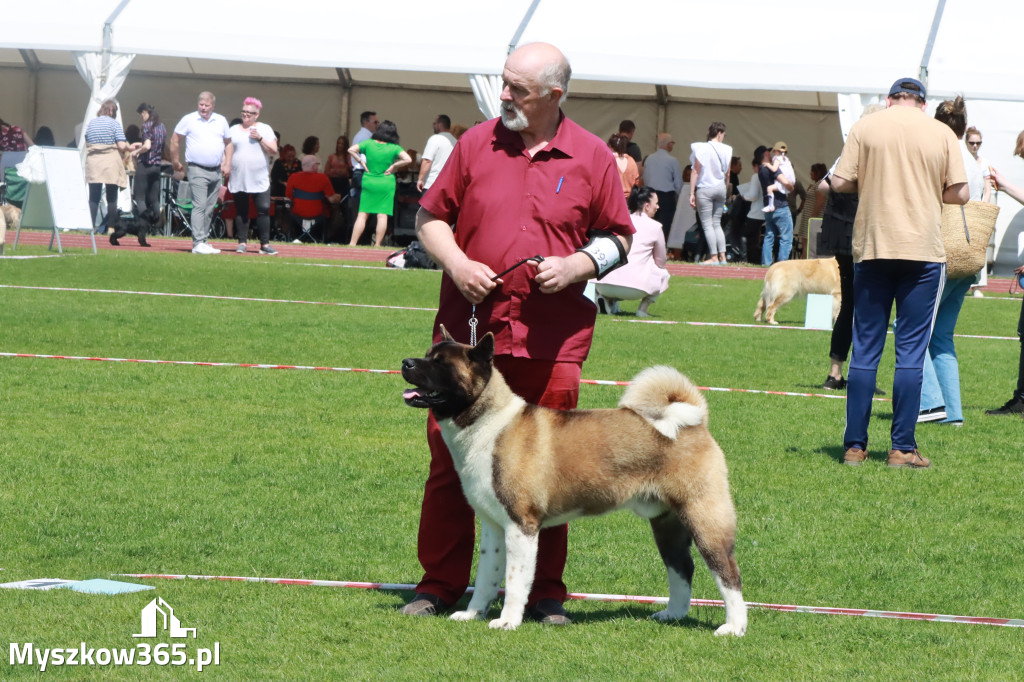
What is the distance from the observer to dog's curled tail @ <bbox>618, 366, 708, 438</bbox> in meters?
4.68

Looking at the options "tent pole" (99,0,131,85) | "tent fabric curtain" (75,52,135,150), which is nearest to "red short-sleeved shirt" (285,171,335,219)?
"tent fabric curtain" (75,52,135,150)

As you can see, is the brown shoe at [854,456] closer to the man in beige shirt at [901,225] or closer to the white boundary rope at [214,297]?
the man in beige shirt at [901,225]

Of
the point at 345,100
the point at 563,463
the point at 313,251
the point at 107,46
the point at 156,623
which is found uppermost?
the point at 107,46

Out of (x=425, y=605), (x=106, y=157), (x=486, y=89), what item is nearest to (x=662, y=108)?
(x=486, y=89)

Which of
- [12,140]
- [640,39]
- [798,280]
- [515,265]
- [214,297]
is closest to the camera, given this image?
[515,265]

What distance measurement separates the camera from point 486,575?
16.1 ft

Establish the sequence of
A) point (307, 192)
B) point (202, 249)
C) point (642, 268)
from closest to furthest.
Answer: point (642, 268), point (202, 249), point (307, 192)

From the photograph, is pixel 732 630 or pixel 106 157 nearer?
pixel 732 630

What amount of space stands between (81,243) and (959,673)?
20.7m

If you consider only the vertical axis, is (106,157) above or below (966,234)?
below

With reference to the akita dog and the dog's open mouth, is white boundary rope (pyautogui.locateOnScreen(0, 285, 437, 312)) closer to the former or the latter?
the akita dog

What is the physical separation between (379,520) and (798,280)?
34.2 feet

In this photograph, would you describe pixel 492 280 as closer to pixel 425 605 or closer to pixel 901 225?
pixel 425 605

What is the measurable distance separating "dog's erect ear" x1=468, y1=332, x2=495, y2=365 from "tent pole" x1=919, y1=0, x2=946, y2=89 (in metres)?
20.6
